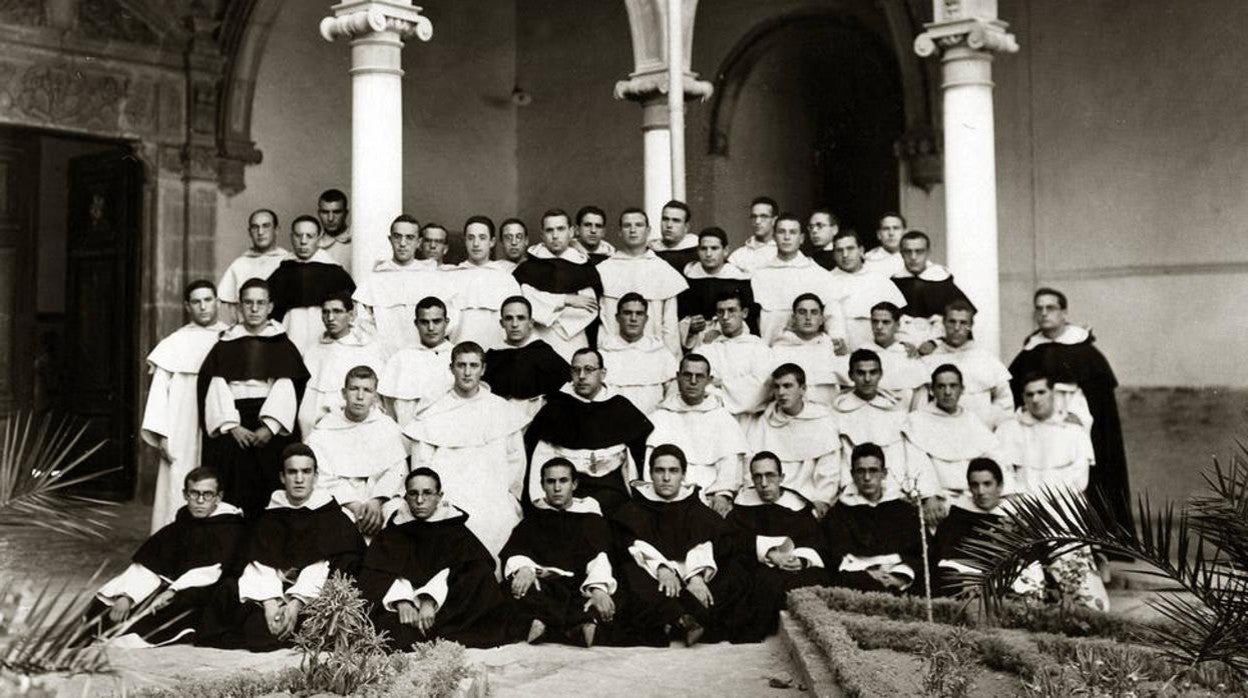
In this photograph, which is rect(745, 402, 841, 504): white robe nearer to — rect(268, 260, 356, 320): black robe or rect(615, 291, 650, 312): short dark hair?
rect(615, 291, 650, 312): short dark hair

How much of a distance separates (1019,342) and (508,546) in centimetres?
616

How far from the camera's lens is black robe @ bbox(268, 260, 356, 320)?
27.2 ft

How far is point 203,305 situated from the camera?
802 cm

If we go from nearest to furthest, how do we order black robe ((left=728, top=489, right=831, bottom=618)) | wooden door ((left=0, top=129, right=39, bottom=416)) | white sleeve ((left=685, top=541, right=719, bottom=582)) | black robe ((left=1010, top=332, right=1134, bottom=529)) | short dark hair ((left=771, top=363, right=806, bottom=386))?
1. white sleeve ((left=685, top=541, right=719, bottom=582))
2. black robe ((left=728, top=489, right=831, bottom=618))
3. short dark hair ((left=771, top=363, right=806, bottom=386))
4. black robe ((left=1010, top=332, right=1134, bottom=529))
5. wooden door ((left=0, top=129, right=39, bottom=416))

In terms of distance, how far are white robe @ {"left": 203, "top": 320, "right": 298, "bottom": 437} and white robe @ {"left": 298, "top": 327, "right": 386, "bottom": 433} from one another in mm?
93

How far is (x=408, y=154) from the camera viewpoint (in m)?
14.7

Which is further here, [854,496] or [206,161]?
[206,161]

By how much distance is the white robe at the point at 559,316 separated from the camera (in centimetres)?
823

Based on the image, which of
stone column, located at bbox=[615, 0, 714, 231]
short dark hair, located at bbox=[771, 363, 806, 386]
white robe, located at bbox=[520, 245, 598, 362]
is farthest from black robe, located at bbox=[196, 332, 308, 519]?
stone column, located at bbox=[615, 0, 714, 231]

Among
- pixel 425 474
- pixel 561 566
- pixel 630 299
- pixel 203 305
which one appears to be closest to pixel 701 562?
pixel 561 566

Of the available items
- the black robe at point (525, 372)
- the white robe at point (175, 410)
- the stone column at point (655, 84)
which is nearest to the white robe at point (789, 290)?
the stone column at point (655, 84)

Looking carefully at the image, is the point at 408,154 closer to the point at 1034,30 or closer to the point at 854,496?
the point at 1034,30

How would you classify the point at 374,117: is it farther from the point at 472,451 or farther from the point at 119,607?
the point at 119,607

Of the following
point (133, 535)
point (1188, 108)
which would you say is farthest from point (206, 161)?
point (1188, 108)
